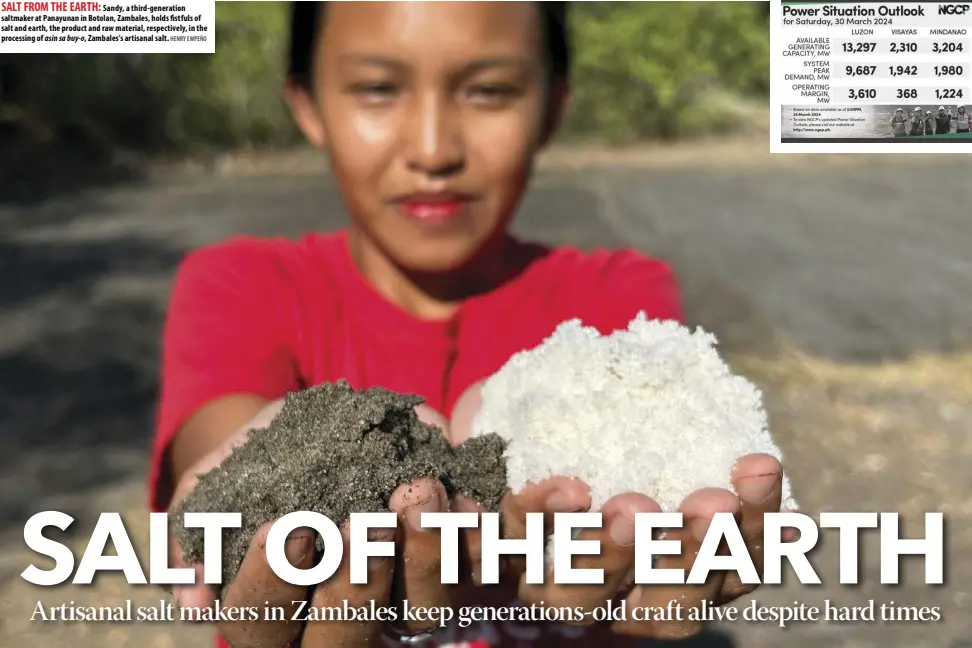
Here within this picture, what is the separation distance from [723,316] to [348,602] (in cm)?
199

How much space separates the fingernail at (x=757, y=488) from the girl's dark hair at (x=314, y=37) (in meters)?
0.35

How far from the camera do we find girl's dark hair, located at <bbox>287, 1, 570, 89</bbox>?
722 millimetres

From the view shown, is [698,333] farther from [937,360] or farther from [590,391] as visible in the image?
[937,360]

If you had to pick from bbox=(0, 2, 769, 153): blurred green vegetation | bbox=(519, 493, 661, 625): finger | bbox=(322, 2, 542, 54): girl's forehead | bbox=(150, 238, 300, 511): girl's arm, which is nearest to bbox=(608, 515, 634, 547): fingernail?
bbox=(519, 493, 661, 625): finger

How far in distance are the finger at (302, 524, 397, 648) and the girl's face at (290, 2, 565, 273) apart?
0.28 metres

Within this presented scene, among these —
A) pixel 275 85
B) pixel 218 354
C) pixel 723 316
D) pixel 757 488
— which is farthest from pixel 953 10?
pixel 275 85

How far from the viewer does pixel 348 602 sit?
49 centimetres

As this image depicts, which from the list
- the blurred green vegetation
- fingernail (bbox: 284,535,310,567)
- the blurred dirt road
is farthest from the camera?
the blurred green vegetation

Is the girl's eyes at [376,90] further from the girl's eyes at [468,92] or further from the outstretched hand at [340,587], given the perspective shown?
the outstretched hand at [340,587]

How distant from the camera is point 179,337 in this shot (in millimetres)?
661

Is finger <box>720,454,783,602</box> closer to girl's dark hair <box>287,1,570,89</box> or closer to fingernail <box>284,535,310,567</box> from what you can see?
fingernail <box>284,535,310,567</box>

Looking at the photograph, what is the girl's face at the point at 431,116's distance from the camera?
67cm

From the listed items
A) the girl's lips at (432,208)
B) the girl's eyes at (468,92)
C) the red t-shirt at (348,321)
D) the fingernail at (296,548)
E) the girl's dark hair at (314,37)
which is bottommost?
the fingernail at (296,548)
